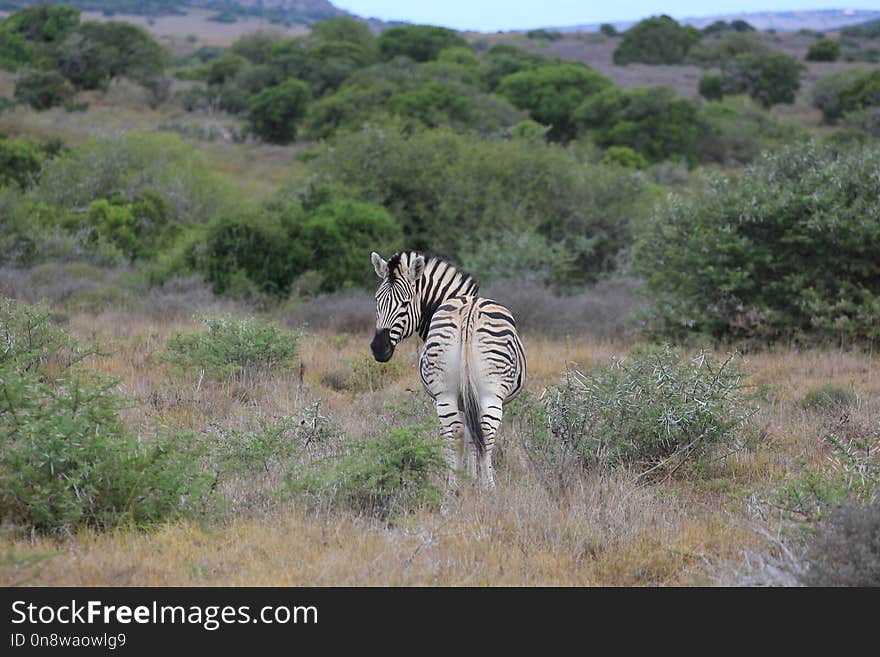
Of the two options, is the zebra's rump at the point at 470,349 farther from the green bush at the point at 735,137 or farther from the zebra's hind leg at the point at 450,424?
the green bush at the point at 735,137

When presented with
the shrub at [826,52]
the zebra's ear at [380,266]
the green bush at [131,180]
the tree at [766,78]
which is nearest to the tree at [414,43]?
the tree at [766,78]

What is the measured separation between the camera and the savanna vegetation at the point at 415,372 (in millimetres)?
5727

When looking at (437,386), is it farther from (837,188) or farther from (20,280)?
(20,280)

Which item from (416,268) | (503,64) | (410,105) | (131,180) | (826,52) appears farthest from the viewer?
(826,52)

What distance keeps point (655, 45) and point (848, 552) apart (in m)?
71.5

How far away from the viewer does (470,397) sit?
695cm

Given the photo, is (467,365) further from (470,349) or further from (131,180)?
(131,180)

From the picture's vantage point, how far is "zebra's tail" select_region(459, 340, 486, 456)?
Answer: 691 cm

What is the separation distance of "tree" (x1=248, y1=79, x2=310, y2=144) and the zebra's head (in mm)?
36339

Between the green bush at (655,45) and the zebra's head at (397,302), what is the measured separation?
220 ft

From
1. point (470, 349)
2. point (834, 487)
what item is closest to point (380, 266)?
point (470, 349)

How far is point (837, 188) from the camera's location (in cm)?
1377
